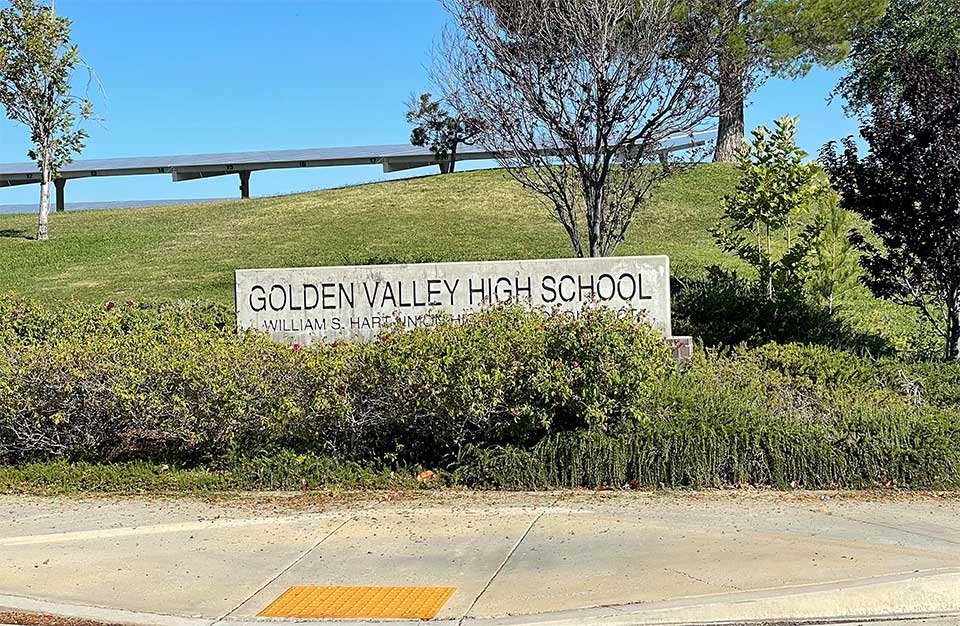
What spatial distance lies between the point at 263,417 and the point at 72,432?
1.52 metres

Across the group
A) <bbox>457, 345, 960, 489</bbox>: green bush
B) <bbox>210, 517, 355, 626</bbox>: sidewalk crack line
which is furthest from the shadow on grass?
<bbox>210, 517, 355, 626</bbox>: sidewalk crack line

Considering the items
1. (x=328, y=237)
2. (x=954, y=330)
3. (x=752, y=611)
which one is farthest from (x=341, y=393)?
(x=328, y=237)

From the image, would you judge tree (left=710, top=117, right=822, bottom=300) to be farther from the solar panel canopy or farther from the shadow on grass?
the solar panel canopy

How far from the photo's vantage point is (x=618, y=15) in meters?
14.4

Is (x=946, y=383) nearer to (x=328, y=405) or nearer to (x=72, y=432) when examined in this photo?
(x=328, y=405)

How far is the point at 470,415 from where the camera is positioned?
709 cm

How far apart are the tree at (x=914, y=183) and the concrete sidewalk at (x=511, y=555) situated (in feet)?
13.6

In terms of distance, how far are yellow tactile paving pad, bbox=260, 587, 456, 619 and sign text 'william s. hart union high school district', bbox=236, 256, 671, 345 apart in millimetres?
5173

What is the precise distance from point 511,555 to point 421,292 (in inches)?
198

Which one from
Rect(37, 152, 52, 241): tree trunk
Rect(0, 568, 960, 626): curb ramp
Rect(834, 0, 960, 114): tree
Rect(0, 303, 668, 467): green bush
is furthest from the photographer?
Rect(834, 0, 960, 114): tree

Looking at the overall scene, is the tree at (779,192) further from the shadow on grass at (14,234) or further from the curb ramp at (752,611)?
the shadow on grass at (14,234)

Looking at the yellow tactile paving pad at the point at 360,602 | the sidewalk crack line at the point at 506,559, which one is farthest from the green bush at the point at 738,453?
the yellow tactile paving pad at the point at 360,602

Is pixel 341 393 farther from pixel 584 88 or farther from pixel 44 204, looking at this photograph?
pixel 44 204

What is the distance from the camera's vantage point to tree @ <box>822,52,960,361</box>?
389 inches
